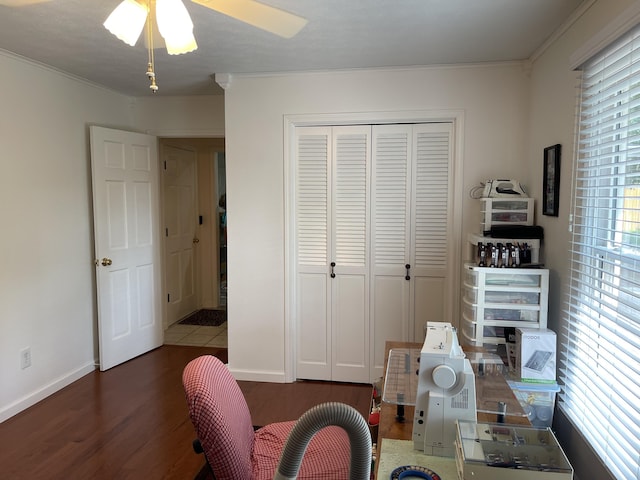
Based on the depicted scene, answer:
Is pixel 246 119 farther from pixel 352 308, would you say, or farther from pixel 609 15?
pixel 609 15

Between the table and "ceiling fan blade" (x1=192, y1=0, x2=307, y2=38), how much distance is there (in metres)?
1.80

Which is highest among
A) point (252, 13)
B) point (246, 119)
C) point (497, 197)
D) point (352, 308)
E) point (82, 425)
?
point (252, 13)

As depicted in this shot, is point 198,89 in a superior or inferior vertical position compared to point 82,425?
superior

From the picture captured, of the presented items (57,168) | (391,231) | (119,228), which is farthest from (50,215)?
(391,231)

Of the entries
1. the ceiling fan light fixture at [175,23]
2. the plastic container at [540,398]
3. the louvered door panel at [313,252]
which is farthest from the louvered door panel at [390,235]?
the ceiling fan light fixture at [175,23]

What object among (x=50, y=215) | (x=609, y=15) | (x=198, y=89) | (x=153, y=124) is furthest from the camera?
(x=153, y=124)

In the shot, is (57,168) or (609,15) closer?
(609,15)

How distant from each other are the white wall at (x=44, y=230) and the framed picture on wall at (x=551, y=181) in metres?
3.35

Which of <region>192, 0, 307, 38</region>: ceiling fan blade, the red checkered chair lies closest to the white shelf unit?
the red checkered chair

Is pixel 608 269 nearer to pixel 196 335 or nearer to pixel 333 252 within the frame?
pixel 333 252

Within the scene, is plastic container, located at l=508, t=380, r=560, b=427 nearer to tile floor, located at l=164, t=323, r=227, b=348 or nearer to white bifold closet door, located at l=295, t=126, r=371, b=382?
white bifold closet door, located at l=295, t=126, r=371, b=382

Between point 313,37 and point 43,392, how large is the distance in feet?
Result: 9.97

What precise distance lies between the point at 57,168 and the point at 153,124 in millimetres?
1057

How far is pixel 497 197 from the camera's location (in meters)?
2.89
